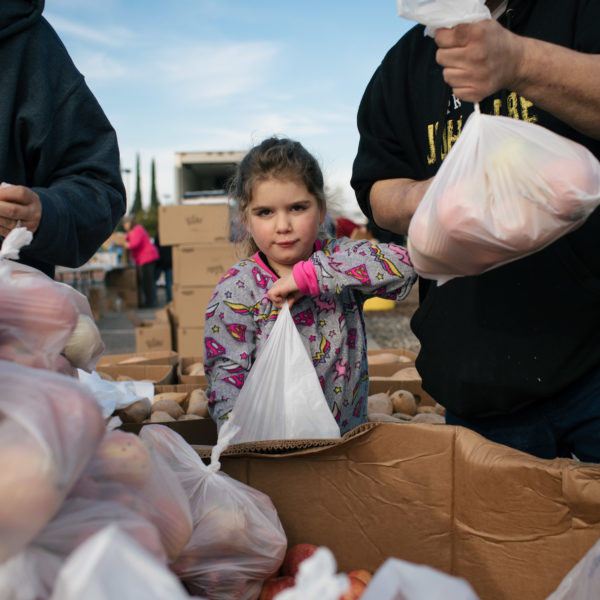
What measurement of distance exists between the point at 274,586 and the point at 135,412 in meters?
1.55

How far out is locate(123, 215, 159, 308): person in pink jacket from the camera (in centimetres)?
1298

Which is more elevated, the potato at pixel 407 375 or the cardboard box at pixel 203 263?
the cardboard box at pixel 203 263

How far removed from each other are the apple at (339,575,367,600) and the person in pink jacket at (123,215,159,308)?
40.0 feet

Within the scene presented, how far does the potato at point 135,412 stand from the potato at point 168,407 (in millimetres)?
103

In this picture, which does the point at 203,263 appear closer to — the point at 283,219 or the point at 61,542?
the point at 283,219

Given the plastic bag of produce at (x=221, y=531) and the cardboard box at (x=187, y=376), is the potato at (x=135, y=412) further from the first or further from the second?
the plastic bag of produce at (x=221, y=531)

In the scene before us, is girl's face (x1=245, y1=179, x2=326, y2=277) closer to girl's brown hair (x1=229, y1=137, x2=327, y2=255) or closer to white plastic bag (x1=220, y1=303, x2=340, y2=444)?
girl's brown hair (x1=229, y1=137, x2=327, y2=255)

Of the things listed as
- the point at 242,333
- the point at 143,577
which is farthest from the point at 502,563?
the point at 242,333

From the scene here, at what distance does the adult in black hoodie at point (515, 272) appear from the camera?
3.52 feet

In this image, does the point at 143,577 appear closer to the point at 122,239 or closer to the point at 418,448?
the point at 418,448

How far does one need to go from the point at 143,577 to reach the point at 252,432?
1.07 m

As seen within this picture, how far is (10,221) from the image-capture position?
1360mm

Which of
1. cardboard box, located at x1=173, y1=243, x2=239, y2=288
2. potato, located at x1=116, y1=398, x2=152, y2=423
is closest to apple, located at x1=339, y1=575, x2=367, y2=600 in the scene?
potato, located at x1=116, y1=398, x2=152, y2=423

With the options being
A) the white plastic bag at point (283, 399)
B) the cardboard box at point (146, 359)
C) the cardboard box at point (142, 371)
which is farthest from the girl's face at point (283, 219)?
the cardboard box at point (146, 359)
